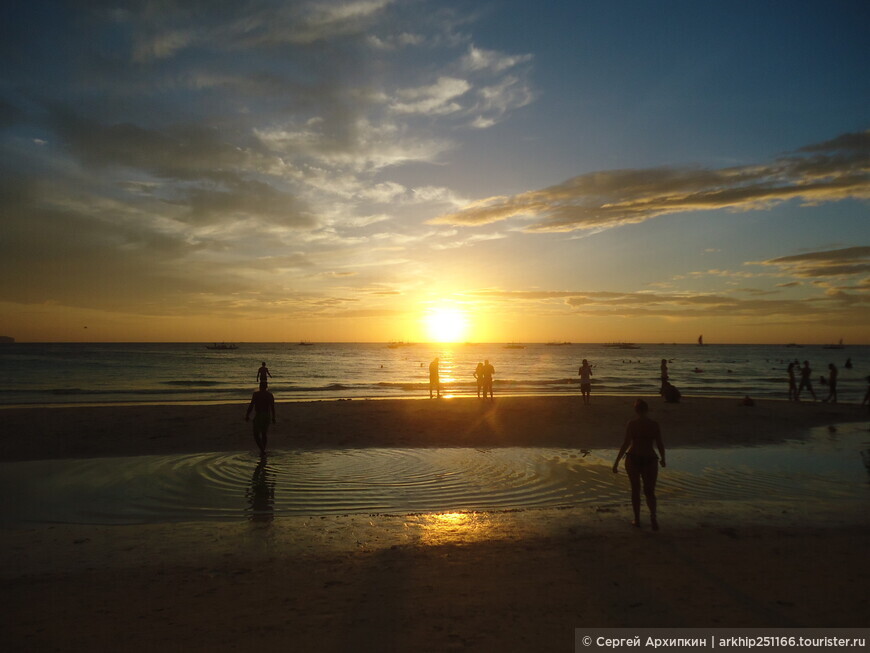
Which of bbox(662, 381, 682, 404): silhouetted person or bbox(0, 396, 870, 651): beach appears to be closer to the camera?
bbox(0, 396, 870, 651): beach

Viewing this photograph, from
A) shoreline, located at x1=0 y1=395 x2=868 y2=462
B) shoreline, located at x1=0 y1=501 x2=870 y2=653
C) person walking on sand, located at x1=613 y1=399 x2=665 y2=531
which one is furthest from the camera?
shoreline, located at x1=0 y1=395 x2=868 y2=462

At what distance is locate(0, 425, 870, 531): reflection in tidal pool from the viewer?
970 centimetres

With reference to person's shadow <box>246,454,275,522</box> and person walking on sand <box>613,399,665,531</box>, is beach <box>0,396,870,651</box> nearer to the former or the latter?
person's shadow <box>246,454,275,522</box>

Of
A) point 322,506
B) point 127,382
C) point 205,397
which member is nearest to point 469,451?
point 322,506

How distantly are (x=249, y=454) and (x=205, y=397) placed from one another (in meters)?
22.7

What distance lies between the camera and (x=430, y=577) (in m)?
6.41

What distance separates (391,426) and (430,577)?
13414mm

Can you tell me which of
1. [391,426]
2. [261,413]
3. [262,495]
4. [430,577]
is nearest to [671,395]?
[391,426]

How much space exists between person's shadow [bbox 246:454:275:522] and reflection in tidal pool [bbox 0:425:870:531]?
0.08 feet

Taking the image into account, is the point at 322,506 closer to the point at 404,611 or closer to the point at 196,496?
the point at 196,496

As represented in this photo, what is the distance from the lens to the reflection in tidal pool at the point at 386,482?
31.8ft

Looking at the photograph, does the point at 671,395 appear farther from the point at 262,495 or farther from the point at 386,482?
the point at 262,495

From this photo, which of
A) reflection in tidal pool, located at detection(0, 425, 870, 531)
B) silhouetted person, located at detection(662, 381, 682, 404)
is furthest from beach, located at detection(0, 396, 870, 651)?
silhouetted person, located at detection(662, 381, 682, 404)

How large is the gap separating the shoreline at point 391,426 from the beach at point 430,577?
7.81 m
